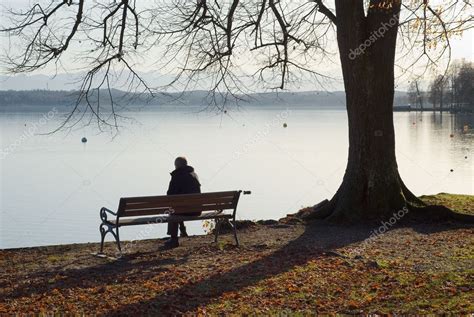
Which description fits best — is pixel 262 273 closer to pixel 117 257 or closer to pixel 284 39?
pixel 117 257

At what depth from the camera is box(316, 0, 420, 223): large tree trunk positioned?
1256 centimetres

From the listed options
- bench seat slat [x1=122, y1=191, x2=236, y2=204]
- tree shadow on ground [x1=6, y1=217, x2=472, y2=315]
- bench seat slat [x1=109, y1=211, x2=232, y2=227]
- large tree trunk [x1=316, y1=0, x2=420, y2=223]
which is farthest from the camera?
large tree trunk [x1=316, y1=0, x2=420, y2=223]

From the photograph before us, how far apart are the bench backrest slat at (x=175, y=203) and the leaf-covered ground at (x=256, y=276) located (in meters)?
0.61

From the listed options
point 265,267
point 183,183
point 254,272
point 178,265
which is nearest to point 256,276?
point 254,272

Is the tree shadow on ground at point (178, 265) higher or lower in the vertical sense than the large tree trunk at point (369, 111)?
lower

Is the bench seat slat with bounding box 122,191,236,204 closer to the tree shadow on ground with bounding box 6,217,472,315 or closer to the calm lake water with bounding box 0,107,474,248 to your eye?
the tree shadow on ground with bounding box 6,217,472,315

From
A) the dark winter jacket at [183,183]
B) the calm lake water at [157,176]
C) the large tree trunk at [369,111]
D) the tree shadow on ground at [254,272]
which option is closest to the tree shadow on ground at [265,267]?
the tree shadow on ground at [254,272]

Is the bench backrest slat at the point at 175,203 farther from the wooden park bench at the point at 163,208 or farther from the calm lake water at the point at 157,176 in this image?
the calm lake water at the point at 157,176

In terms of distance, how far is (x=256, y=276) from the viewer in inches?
325

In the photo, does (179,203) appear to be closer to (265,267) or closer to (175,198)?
(175,198)

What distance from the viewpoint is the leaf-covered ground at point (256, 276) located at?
6945 millimetres

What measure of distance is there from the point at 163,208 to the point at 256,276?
2.40 metres

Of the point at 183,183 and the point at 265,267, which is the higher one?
the point at 183,183

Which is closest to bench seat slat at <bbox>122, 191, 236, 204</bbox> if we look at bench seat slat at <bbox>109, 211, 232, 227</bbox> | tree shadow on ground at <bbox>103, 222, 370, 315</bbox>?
bench seat slat at <bbox>109, 211, 232, 227</bbox>
